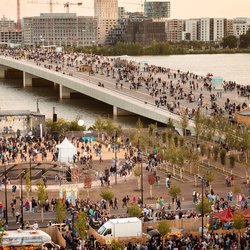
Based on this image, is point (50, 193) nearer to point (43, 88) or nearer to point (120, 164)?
point (120, 164)

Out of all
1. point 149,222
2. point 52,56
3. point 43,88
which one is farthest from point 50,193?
point 52,56

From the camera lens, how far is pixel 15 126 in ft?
162

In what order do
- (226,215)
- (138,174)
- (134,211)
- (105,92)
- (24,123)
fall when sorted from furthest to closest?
1. (105,92)
2. (24,123)
3. (138,174)
4. (134,211)
5. (226,215)

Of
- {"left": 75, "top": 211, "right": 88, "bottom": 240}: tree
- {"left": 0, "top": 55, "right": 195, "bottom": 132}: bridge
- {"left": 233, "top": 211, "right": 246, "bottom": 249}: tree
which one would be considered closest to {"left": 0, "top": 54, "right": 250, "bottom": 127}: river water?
{"left": 0, "top": 55, "right": 195, "bottom": 132}: bridge

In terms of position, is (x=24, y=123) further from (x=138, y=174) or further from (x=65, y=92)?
(x=65, y=92)

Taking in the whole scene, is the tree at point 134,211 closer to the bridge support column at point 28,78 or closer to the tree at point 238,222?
the tree at point 238,222

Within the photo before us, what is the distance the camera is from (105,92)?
69625mm

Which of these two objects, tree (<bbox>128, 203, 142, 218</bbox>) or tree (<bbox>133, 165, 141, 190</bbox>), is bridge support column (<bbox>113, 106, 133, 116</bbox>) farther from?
tree (<bbox>128, 203, 142, 218</bbox>)

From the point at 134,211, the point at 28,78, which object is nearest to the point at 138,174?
the point at 134,211

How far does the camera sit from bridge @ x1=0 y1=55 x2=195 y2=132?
189ft

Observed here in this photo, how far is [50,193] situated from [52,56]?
286ft

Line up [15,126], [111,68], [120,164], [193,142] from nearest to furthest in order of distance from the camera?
Answer: [120,164], [193,142], [15,126], [111,68]

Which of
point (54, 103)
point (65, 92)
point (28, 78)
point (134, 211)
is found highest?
point (134, 211)

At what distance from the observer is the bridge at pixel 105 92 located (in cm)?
5756
